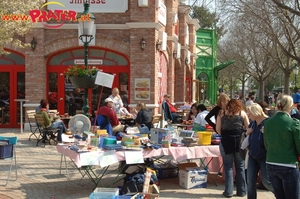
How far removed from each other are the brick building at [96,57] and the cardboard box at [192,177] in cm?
850

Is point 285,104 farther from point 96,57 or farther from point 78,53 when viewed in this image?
point 78,53

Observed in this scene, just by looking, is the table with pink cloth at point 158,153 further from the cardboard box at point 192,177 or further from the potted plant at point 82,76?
the potted plant at point 82,76

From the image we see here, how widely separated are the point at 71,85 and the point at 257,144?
1202 cm

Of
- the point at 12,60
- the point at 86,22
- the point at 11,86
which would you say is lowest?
the point at 11,86

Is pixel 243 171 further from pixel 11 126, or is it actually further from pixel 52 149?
pixel 11 126

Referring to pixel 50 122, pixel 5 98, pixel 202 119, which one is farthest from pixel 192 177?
pixel 5 98

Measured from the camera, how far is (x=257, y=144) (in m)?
6.22

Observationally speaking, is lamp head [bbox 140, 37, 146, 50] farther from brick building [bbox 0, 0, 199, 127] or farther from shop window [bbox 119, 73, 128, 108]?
shop window [bbox 119, 73, 128, 108]

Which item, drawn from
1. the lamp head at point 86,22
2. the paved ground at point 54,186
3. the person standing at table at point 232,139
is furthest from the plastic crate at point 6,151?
the lamp head at point 86,22

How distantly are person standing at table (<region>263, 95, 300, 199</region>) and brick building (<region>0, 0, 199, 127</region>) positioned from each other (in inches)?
448

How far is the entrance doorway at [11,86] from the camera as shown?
17.2m

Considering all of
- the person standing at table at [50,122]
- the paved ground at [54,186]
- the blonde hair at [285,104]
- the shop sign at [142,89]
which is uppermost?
the shop sign at [142,89]

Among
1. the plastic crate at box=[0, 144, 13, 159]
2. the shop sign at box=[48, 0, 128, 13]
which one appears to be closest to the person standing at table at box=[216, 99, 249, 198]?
the plastic crate at box=[0, 144, 13, 159]

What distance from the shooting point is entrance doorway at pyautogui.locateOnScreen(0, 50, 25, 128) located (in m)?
17.2
